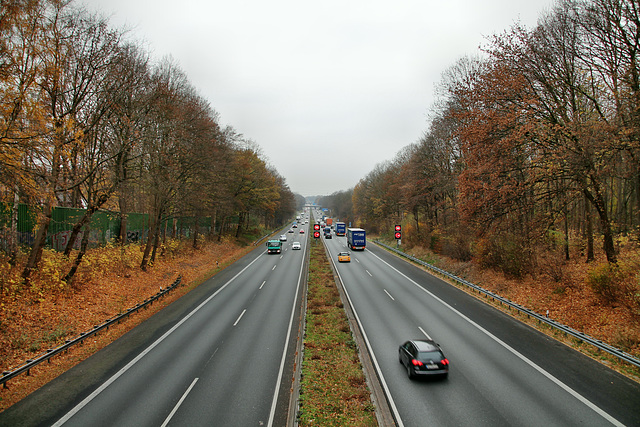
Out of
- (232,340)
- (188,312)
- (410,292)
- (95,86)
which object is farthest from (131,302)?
(410,292)

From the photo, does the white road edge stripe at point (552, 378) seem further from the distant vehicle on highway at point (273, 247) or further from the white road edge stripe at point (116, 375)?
the distant vehicle on highway at point (273, 247)

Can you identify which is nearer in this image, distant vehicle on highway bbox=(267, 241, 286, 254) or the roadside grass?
the roadside grass

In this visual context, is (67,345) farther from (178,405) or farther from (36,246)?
(178,405)

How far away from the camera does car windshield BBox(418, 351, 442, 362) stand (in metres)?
10.5

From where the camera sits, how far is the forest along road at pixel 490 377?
8469 millimetres

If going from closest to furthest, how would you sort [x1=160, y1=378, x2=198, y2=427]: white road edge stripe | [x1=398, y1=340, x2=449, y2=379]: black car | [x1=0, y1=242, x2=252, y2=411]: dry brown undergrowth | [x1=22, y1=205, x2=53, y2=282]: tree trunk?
1. [x1=160, y1=378, x2=198, y2=427]: white road edge stripe
2. [x1=398, y1=340, x2=449, y2=379]: black car
3. [x1=0, y1=242, x2=252, y2=411]: dry brown undergrowth
4. [x1=22, y1=205, x2=53, y2=282]: tree trunk

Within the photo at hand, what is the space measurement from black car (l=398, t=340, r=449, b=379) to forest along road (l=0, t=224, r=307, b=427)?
413 centimetres

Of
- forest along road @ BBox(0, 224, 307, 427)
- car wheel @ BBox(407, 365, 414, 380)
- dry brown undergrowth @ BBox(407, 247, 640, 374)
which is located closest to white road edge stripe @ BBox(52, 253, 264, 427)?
forest along road @ BBox(0, 224, 307, 427)

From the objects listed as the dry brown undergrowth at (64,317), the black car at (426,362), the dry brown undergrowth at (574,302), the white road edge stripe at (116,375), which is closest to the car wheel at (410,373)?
the black car at (426,362)

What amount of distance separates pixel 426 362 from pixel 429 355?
26 centimetres

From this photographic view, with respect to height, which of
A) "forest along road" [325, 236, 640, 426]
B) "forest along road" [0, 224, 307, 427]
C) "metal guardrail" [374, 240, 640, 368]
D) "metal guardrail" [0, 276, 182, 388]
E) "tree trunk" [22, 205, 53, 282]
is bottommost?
"forest along road" [0, 224, 307, 427]

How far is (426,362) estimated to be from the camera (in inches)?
409

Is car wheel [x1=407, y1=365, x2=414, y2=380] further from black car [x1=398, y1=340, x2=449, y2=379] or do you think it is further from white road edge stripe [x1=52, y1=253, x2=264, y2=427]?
white road edge stripe [x1=52, y1=253, x2=264, y2=427]

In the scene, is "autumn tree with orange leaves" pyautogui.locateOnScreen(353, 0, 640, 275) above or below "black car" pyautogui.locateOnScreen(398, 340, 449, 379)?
above
